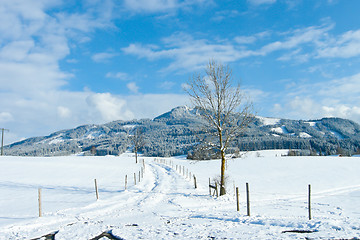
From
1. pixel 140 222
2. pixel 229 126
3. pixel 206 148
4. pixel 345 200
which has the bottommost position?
pixel 345 200

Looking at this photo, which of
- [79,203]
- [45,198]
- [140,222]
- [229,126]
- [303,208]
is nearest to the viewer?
[140,222]

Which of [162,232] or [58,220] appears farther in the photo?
[58,220]

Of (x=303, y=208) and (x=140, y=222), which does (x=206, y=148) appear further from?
(x=140, y=222)

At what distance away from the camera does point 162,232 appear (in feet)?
31.7

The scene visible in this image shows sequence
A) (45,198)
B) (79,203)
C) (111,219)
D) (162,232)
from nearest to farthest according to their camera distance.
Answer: (162,232) → (111,219) → (79,203) → (45,198)

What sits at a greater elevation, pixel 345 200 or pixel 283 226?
pixel 283 226

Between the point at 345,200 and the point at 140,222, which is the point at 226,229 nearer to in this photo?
the point at 140,222

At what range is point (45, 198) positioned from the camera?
2038cm

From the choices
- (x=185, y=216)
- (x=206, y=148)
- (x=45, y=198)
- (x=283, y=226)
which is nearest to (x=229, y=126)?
(x=206, y=148)

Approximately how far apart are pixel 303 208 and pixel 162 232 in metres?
11.4

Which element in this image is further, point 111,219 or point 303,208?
point 303,208

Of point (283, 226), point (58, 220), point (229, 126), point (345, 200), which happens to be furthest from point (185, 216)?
point (345, 200)

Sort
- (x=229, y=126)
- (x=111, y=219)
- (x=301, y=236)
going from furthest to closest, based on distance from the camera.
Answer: (x=229, y=126) < (x=111, y=219) < (x=301, y=236)

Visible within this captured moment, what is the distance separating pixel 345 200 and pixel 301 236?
1647 centimetres
